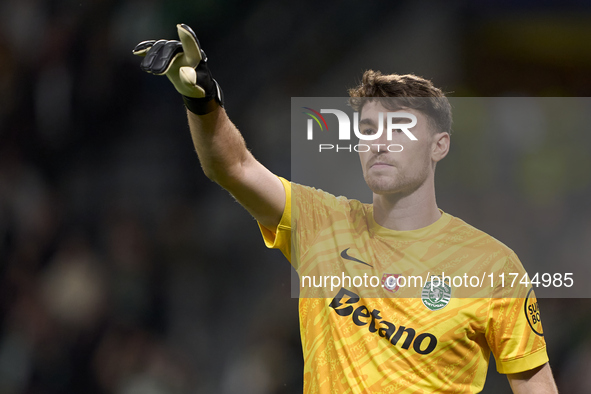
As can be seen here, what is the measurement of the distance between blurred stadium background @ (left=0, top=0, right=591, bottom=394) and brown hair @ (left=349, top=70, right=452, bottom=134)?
1.25 feet

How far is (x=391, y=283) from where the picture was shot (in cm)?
127

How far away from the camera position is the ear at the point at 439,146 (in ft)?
4.69

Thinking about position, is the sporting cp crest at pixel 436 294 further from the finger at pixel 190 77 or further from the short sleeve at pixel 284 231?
the finger at pixel 190 77

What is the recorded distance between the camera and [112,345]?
1.97 metres

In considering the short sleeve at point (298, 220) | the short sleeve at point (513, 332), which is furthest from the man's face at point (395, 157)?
the short sleeve at point (513, 332)

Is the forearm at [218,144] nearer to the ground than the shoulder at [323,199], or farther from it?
farther from it

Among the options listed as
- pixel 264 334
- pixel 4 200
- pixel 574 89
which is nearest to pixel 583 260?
pixel 574 89

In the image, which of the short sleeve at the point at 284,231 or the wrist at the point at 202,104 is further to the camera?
the short sleeve at the point at 284,231

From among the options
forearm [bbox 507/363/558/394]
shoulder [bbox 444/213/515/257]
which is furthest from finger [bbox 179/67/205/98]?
forearm [bbox 507/363/558/394]

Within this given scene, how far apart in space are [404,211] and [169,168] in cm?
107

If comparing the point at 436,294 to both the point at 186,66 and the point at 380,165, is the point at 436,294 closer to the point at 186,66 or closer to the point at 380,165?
the point at 380,165

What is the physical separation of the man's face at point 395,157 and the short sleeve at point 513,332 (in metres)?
0.34

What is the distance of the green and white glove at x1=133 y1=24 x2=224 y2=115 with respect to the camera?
3.23 feet

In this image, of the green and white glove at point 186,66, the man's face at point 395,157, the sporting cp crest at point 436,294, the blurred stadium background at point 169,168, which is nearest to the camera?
the green and white glove at point 186,66
